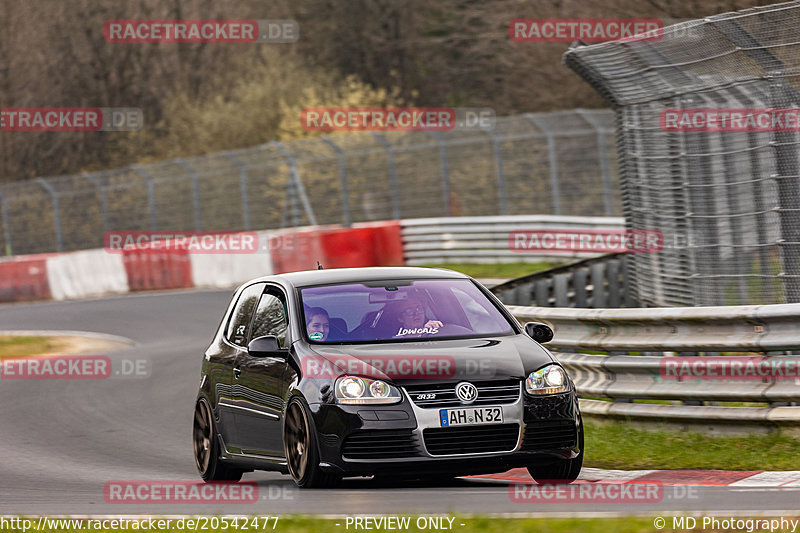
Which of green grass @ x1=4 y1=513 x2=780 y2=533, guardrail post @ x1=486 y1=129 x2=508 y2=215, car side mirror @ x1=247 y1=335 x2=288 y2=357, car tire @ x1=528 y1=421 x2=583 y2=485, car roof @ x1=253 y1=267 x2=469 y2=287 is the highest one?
guardrail post @ x1=486 y1=129 x2=508 y2=215

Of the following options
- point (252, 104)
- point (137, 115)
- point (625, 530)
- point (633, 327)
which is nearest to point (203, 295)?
point (633, 327)

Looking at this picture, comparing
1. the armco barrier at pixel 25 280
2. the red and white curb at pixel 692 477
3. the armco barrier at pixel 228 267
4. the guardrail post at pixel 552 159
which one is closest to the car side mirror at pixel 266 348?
the red and white curb at pixel 692 477

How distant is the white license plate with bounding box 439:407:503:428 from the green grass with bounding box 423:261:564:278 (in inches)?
685

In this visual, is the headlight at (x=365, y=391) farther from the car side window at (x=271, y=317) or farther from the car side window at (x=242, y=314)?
the car side window at (x=242, y=314)

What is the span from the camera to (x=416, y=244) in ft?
94.1

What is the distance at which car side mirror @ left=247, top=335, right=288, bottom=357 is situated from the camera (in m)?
9.11

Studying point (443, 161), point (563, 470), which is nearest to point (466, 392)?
point (563, 470)

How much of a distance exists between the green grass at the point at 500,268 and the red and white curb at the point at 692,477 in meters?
16.4

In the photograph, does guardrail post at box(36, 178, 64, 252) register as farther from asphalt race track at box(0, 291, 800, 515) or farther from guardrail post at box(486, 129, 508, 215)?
guardrail post at box(486, 129, 508, 215)

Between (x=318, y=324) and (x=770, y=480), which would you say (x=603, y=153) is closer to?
(x=318, y=324)

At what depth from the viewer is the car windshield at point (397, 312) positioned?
9.23 m

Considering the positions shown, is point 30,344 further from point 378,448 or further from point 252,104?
point 252,104

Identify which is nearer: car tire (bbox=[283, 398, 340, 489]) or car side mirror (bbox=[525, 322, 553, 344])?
car tire (bbox=[283, 398, 340, 489])

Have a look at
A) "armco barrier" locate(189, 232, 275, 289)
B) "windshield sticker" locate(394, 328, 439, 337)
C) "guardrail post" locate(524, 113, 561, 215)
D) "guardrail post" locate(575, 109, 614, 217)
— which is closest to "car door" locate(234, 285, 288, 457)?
"windshield sticker" locate(394, 328, 439, 337)
